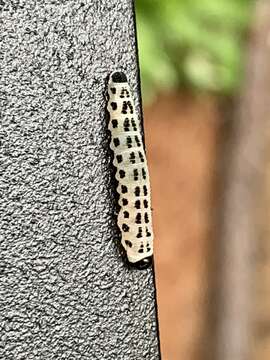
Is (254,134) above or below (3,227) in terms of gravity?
above

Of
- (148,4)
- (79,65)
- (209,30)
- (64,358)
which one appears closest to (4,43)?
(79,65)

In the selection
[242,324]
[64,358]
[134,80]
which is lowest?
[242,324]

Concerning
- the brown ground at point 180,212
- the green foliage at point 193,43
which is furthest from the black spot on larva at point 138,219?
the brown ground at point 180,212

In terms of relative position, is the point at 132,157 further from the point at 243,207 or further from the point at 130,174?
the point at 243,207

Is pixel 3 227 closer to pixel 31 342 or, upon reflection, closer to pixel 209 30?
pixel 31 342

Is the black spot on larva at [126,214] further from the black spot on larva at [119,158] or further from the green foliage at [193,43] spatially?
the green foliage at [193,43]

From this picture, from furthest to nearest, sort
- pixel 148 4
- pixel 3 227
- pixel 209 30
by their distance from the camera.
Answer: pixel 209 30, pixel 148 4, pixel 3 227
